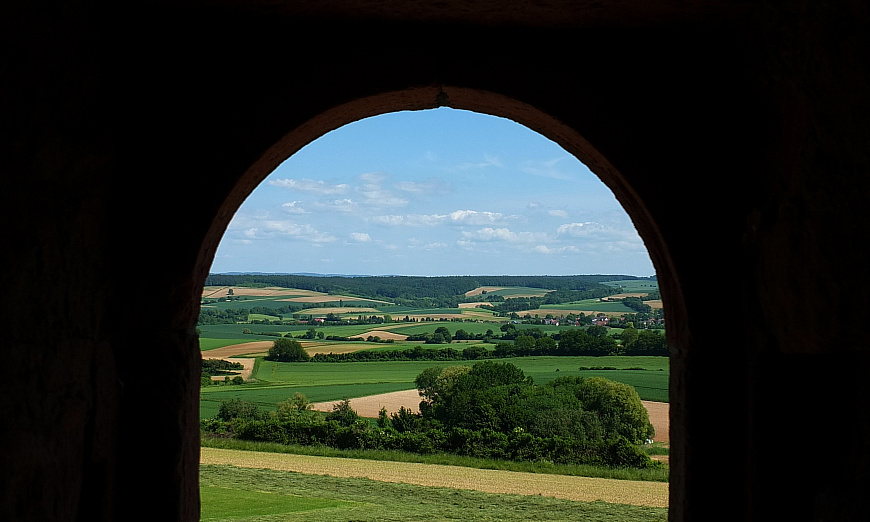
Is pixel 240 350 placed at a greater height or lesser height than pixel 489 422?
greater

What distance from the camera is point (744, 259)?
9.63 ft

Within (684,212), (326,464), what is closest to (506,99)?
(684,212)

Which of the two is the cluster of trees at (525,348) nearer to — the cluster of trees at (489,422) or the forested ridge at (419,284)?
the cluster of trees at (489,422)

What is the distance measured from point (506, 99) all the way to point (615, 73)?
1.50ft

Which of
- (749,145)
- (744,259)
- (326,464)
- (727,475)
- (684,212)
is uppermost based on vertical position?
(749,145)

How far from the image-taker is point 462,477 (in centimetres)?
1975

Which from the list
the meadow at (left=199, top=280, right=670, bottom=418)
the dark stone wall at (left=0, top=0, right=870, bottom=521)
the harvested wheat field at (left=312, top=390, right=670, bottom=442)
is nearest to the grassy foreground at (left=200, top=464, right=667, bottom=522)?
the meadow at (left=199, top=280, right=670, bottom=418)

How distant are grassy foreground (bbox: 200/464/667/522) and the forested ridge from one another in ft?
109

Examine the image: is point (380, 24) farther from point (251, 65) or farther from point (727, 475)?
point (727, 475)

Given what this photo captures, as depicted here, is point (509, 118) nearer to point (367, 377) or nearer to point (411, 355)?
point (367, 377)

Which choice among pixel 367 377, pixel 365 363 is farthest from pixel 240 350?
pixel 367 377

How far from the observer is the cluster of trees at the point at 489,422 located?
23.8 meters

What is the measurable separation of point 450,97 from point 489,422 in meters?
24.2

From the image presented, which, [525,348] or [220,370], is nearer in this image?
[220,370]
